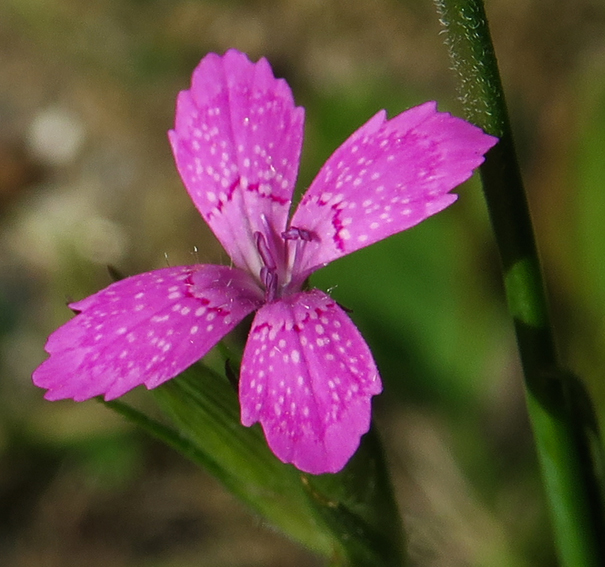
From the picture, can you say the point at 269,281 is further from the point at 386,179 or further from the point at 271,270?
the point at 386,179

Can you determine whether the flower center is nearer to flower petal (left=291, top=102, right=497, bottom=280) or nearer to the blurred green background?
flower petal (left=291, top=102, right=497, bottom=280)

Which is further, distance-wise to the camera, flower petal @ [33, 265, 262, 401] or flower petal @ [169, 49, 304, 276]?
flower petal @ [169, 49, 304, 276]

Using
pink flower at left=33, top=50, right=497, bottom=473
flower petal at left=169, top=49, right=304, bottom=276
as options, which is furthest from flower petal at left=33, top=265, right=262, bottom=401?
flower petal at left=169, top=49, right=304, bottom=276

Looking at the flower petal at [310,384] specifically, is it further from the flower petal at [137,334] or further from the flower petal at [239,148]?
the flower petal at [239,148]

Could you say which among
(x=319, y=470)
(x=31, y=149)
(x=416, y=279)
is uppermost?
(x=319, y=470)

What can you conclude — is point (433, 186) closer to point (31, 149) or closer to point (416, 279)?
point (416, 279)

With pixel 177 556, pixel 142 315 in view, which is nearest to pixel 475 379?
pixel 177 556

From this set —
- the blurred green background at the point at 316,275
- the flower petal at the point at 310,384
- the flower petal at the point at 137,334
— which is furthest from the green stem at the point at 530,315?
the blurred green background at the point at 316,275
